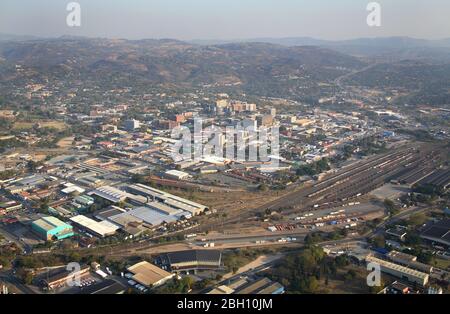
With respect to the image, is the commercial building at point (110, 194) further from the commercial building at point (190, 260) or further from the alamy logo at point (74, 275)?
the commercial building at point (190, 260)

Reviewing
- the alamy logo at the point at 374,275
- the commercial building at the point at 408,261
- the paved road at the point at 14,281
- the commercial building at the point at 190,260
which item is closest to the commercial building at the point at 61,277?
the paved road at the point at 14,281

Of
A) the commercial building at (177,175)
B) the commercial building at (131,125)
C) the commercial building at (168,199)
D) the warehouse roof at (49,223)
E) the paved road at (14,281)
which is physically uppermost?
the commercial building at (131,125)

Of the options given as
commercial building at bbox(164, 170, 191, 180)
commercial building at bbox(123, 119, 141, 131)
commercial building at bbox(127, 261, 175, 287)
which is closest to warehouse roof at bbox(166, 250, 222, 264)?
commercial building at bbox(127, 261, 175, 287)

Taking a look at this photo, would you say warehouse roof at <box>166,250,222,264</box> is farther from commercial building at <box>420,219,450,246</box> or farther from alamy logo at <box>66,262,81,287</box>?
commercial building at <box>420,219,450,246</box>

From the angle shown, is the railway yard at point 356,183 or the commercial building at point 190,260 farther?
the railway yard at point 356,183

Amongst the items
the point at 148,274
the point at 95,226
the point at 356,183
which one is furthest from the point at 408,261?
the point at 95,226

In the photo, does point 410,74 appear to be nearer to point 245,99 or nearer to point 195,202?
point 245,99
